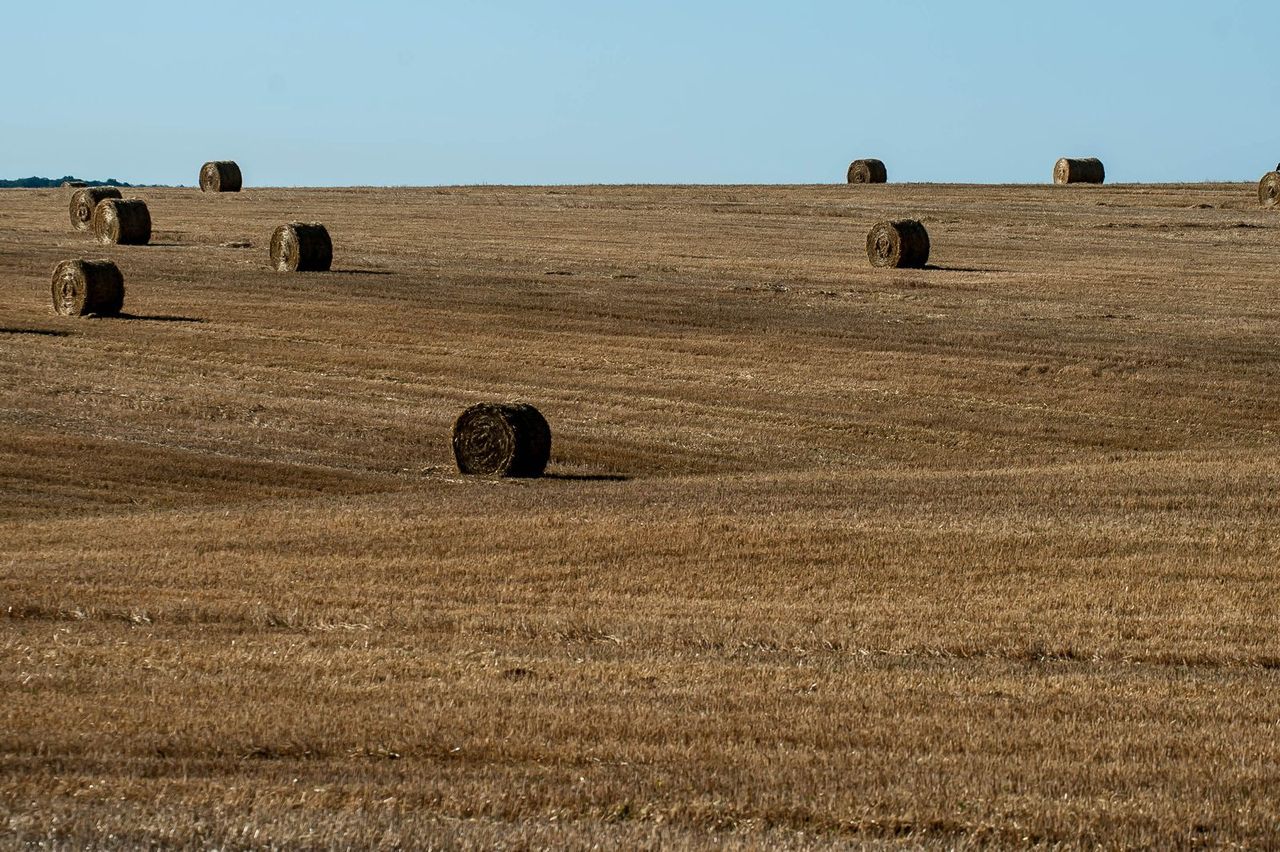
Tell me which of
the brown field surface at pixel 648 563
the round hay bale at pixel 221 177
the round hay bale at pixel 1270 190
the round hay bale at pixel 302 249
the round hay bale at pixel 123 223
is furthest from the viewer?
the round hay bale at pixel 221 177

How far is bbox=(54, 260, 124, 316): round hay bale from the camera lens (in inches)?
1422

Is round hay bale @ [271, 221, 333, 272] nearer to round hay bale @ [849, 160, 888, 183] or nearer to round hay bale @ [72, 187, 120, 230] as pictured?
round hay bale @ [72, 187, 120, 230]

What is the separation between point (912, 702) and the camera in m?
10.5

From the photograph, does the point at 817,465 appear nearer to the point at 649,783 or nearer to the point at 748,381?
the point at 748,381

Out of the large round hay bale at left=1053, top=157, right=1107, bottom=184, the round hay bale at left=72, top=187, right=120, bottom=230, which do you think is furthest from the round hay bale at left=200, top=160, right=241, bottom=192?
the large round hay bale at left=1053, top=157, right=1107, bottom=184

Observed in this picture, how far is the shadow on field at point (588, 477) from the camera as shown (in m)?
23.2

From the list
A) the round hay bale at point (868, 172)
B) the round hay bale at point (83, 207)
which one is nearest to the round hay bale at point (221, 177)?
the round hay bale at point (83, 207)

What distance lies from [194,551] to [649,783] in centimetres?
925

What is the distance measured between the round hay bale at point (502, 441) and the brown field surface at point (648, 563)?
440 millimetres

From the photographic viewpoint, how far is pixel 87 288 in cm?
3606

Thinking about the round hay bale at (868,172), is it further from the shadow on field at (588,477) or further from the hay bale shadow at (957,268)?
the shadow on field at (588,477)

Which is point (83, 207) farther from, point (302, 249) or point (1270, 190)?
point (1270, 190)

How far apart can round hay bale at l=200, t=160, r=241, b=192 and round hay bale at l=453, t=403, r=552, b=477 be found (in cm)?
5052

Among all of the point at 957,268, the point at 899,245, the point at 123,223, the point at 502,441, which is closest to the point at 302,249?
the point at 123,223
